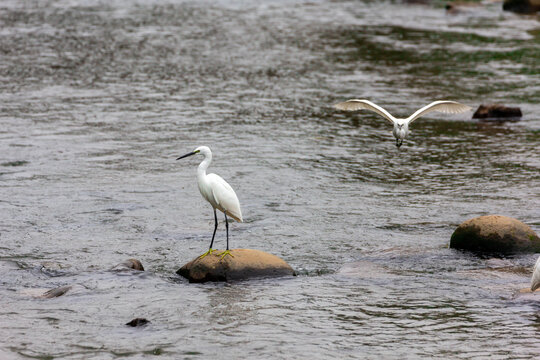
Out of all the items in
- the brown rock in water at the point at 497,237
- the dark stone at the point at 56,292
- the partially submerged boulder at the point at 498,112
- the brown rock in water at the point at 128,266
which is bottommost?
the dark stone at the point at 56,292

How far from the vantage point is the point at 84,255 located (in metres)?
12.7

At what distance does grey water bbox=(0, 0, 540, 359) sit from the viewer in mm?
10109

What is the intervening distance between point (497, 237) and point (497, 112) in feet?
33.0

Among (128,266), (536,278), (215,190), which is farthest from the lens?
(128,266)

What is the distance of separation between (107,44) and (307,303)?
2260 centimetres

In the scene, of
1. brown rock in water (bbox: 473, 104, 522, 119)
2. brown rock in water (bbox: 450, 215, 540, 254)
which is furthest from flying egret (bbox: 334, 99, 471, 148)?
brown rock in water (bbox: 473, 104, 522, 119)

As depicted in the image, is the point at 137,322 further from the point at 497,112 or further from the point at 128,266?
the point at 497,112

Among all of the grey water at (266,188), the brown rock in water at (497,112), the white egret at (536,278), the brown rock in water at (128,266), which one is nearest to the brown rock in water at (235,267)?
the grey water at (266,188)

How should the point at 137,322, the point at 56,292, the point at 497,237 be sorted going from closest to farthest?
the point at 137,322
the point at 56,292
the point at 497,237

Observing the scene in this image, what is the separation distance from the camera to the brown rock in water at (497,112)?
2195cm

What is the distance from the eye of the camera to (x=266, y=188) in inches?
651

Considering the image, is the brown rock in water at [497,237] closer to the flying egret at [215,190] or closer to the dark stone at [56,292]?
the flying egret at [215,190]

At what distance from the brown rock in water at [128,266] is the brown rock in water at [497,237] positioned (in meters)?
4.80

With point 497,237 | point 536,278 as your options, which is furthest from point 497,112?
point 536,278
